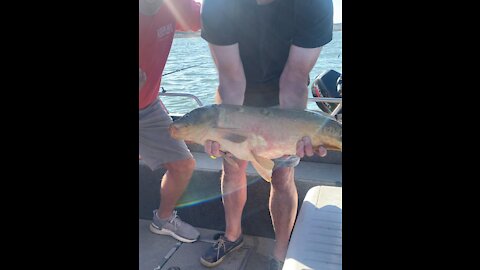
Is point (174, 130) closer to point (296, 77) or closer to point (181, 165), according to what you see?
point (181, 165)

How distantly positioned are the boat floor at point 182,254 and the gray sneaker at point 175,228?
3 centimetres

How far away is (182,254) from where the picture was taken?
71.1 inches

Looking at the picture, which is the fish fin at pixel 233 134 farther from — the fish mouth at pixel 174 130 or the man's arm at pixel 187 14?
the man's arm at pixel 187 14

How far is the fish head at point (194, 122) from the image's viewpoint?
1112 mm

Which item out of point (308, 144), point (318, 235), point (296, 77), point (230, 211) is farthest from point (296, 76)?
point (230, 211)

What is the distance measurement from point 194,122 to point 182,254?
922mm

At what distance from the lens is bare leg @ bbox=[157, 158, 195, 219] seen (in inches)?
54.7

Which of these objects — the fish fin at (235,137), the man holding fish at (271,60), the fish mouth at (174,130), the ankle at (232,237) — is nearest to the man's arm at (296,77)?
the man holding fish at (271,60)
